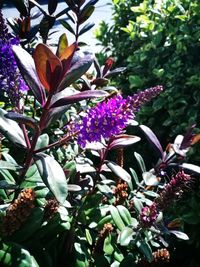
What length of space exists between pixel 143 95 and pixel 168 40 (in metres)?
1.65

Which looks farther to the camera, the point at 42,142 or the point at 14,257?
the point at 42,142

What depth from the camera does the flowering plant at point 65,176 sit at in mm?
1115

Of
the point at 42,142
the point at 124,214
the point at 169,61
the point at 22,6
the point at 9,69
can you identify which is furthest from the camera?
the point at 169,61

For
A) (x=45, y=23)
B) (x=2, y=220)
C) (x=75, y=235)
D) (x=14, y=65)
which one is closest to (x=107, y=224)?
(x=75, y=235)

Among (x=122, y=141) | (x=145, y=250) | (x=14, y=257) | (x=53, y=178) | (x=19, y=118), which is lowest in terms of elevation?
(x=145, y=250)

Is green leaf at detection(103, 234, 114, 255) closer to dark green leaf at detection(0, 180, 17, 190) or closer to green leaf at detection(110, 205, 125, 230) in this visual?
green leaf at detection(110, 205, 125, 230)

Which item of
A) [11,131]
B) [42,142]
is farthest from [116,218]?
[11,131]

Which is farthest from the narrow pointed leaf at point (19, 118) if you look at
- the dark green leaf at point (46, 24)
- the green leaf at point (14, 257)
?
the dark green leaf at point (46, 24)

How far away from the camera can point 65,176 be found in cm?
129

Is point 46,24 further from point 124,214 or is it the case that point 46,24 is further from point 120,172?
point 124,214

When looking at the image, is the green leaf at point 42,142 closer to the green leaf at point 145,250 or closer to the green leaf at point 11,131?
the green leaf at point 11,131

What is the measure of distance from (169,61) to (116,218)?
1542mm

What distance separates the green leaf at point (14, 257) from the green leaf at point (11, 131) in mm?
300

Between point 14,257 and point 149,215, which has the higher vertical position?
point 14,257
